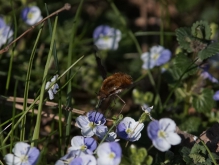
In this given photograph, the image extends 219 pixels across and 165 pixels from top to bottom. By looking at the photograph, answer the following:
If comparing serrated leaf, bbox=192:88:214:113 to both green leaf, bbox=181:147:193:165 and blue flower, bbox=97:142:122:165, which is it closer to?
green leaf, bbox=181:147:193:165

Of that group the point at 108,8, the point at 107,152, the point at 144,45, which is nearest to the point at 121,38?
the point at 144,45

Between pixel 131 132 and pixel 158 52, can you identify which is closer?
pixel 131 132

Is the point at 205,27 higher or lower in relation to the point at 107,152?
higher

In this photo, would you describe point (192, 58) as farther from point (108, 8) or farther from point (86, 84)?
point (108, 8)

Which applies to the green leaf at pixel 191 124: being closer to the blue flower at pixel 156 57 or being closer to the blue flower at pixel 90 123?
the blue flower at pixel 156 57

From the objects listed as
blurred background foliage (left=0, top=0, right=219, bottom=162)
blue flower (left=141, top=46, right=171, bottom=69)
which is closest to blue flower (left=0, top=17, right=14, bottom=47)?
blurred background foliage (left=0, top=0, right=219, bottom=162)

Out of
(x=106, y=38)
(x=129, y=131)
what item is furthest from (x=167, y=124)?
(x=106, y=38)
